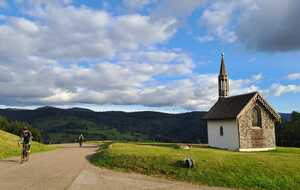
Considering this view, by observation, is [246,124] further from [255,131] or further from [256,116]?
[256,116]

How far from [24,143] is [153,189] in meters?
12.9

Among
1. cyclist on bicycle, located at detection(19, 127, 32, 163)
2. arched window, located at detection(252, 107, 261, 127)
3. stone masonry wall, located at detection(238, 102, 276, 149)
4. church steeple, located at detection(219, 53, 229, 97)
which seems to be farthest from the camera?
church steeple, located at detection(219, 53, 229, 97)

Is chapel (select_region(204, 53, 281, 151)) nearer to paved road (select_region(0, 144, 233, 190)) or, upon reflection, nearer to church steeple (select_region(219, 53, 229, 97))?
church steeple (select_region(219, 53, 229, 97))

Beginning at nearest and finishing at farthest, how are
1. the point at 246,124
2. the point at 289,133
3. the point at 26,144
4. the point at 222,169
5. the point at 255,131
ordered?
the point at 222,169 < the point at 26,144 < the point at 246,124 < the point at 255,131 < the point at 289,133

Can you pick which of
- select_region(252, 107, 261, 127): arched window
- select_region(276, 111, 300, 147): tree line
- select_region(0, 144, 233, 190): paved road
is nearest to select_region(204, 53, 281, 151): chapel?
select_region(252, 107, 261, 127): arched window

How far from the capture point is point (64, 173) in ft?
68.5

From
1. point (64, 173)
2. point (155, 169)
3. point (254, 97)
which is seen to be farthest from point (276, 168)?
point (254, 97)

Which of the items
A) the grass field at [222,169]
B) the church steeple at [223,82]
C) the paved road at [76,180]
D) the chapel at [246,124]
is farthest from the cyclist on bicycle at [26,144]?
the church steeple at [223,82]

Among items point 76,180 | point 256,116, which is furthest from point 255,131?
point 76,180

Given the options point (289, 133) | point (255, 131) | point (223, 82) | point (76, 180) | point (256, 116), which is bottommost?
point (76, 180)

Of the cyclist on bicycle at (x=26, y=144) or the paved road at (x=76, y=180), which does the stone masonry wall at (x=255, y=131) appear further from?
the paved road at (x=76, y=180)

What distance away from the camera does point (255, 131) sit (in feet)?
168

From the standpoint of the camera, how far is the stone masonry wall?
50.1 m

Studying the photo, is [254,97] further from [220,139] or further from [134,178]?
[134,178]
